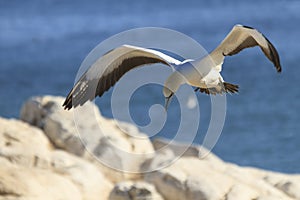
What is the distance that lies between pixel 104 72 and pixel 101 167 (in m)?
2.10

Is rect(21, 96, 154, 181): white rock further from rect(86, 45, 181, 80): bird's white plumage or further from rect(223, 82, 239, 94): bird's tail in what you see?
rect(223, 82, 239, 94): bird's tail

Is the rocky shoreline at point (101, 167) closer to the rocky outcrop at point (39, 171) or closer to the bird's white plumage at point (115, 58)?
the rocky outcrop at point (39, 171)

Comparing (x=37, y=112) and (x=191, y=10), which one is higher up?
(x=37, y=112)

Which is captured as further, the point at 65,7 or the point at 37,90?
the point at 65,7

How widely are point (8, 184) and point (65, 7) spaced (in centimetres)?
4929

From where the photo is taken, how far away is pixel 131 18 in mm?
49531

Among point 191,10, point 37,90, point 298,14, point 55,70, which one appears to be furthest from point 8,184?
point 191,10

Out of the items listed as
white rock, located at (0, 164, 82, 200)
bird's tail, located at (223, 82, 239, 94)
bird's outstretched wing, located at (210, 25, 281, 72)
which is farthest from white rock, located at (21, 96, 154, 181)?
bird's outstretched wing, located at (210, 25, 281, 72)

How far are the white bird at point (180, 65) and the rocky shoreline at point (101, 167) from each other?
3.42 ft

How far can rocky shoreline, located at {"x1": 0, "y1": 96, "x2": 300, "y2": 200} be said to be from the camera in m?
11.5

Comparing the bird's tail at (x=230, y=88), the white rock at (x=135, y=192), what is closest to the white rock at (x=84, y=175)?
the white rock at (x=135, y=192)

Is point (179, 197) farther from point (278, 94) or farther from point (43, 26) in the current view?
point (43, 26)

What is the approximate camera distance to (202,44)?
37.4 meters

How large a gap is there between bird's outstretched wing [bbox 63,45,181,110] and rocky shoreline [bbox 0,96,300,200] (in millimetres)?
994
